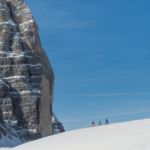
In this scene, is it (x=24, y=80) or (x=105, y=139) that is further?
(x=24, y=80)

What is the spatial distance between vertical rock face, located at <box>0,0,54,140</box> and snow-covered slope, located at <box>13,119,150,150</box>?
513 ft

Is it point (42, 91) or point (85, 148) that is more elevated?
point (85, 148)

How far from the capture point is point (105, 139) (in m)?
5.49

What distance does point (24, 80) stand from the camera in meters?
182

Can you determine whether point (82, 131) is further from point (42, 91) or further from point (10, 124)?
point (42, 91)

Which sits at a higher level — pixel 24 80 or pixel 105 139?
pixel 105 139

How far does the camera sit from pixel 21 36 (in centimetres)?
19675

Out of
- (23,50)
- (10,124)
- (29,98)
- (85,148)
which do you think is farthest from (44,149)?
(23,50)

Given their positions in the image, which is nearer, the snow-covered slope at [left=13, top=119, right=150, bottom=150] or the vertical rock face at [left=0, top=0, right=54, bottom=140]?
the snow-covered slope at [left=13, top=119, right=150, bottom=150]

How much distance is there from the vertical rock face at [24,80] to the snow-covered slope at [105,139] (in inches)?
6156

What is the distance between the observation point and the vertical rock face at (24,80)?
168 m

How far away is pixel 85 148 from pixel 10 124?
526 ft

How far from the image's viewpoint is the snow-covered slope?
17.3 ft

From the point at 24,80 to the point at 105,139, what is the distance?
178 m
